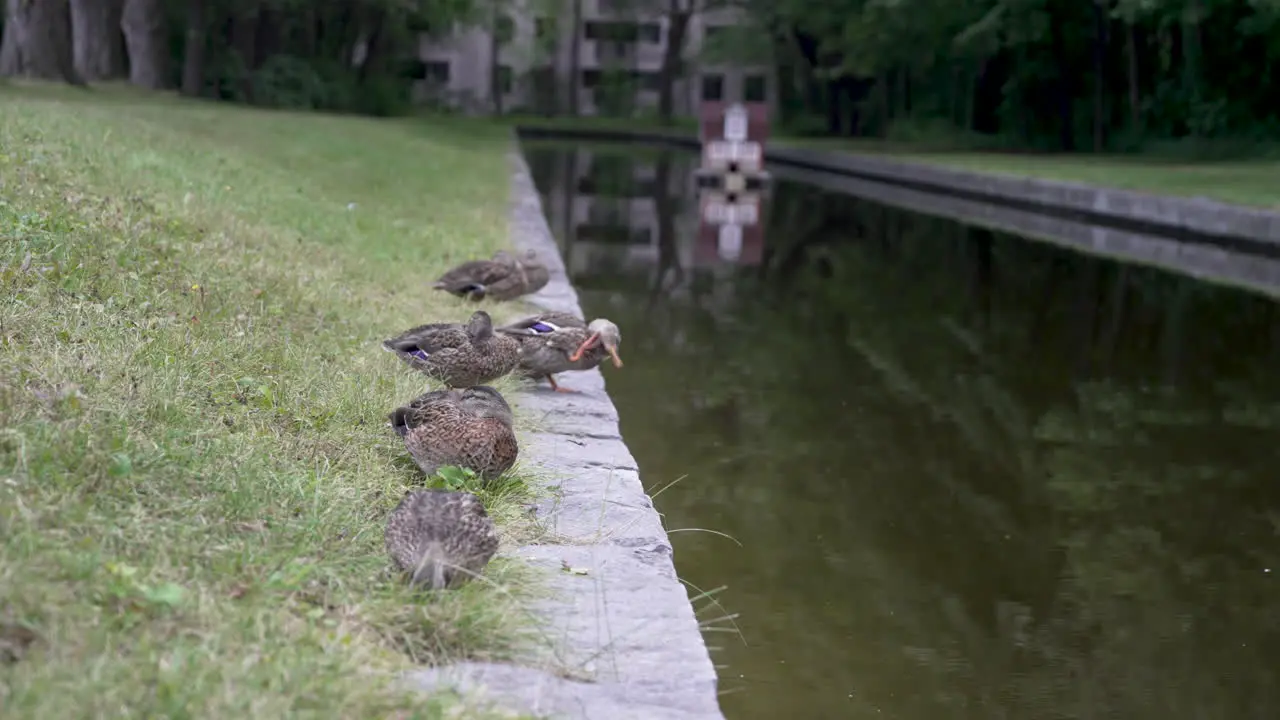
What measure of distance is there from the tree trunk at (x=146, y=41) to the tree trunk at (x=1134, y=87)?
86.9 ft

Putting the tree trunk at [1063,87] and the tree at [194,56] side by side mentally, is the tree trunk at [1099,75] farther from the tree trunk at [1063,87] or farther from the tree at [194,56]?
the tree at [194,56]

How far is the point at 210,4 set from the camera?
46.1m

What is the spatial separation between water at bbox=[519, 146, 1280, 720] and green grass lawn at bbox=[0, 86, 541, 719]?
1.50 m

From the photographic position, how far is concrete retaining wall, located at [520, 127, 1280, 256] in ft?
70.5

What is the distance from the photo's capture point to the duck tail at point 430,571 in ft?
15.1

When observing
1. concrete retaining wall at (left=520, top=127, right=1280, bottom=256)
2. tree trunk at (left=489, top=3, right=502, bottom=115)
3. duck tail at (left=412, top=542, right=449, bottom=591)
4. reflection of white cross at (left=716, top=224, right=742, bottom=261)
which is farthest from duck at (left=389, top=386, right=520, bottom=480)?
tree trunk at (left=489, top=3, right=502, bottom=115)

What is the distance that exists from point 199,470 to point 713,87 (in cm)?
7822

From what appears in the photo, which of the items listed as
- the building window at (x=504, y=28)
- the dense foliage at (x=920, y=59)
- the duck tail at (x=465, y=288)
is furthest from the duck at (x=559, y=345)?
the building window at (x=504, y=28)

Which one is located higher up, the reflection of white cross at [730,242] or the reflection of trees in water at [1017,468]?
the reflection of white cross at [730,242]

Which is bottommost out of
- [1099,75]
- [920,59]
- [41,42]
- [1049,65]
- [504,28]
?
[41,42]

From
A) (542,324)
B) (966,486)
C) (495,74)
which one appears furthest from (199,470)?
(495,74)

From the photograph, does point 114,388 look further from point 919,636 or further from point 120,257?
point 919,636

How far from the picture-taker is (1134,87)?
132 ft

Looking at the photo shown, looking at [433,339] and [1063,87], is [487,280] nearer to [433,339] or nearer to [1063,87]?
[433,339]
